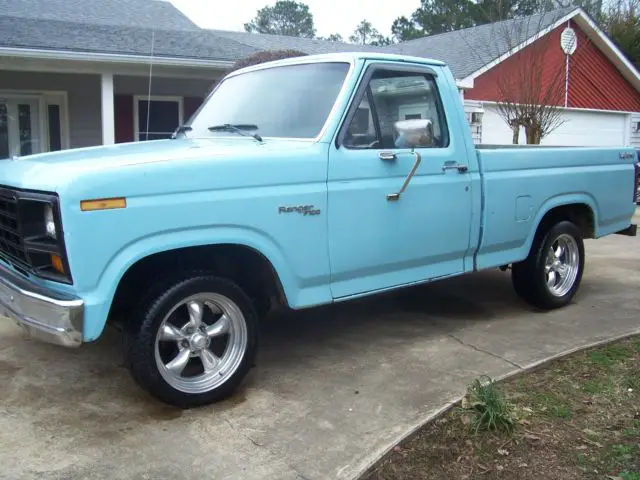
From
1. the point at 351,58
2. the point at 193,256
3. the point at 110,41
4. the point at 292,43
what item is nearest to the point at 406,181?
the point at 351,58

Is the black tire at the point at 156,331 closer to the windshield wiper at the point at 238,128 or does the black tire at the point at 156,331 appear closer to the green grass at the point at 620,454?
the windshield wiper at the point at 238,128

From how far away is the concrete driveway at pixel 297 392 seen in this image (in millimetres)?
3250

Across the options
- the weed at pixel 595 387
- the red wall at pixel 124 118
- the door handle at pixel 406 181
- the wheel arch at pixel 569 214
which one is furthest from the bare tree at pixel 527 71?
the weed at pixel 595 387

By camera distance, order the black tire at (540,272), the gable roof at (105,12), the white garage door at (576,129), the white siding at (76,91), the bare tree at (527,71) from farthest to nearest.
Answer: the white garage door at (576,129) < the bare tree at (527,71) < the gable roof at (105,12) < the white siding at (76,91) < the black tire at (540,272)

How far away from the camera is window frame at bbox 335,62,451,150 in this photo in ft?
13.8

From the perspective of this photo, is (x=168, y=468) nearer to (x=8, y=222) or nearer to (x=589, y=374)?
(x=8, y=222)

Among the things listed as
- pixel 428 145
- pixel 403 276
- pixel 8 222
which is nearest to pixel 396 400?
pixel 403 276

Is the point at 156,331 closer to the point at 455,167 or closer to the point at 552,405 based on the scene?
the point at 552,405

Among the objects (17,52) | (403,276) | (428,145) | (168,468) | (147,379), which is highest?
(17,52)

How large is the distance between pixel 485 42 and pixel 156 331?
53.2 ft

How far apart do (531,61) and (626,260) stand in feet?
28.7

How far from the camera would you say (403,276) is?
4598 mm

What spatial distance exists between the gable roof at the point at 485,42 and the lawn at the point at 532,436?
41.4 ft

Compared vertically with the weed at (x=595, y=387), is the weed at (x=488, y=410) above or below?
above
